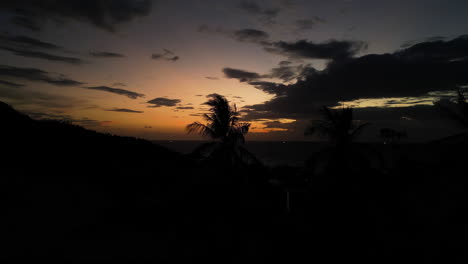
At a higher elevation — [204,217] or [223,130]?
[223,130]

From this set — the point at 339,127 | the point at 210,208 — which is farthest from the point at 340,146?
the point at 210,208

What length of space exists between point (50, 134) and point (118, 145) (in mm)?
4616

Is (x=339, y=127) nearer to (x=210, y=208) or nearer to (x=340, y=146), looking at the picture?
(x=340, y=146)

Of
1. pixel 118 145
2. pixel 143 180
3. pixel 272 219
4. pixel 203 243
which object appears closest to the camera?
pixel 203 243

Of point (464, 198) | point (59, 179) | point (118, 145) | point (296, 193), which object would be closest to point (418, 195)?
point (464, 198)

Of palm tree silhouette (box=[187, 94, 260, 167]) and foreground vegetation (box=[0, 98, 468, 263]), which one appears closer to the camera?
foreground vegetation (box=[0, 98, 468, 263])

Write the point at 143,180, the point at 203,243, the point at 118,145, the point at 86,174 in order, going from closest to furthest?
the point at 203,243, the point at 86,174, the point at 143,180, the point at 118,145

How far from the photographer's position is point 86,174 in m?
13.9

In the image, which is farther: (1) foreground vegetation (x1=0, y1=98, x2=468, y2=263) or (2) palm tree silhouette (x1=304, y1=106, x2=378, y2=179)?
(2) palm tree silhouette (x1=304, y1=106, x2=378, y2=179)

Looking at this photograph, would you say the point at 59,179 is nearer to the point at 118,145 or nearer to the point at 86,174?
the point at 86,174

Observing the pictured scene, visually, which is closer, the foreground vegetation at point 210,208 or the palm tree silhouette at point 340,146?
the foreground vegetation at point 210,208

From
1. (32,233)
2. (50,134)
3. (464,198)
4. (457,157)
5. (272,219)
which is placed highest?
(50,134)

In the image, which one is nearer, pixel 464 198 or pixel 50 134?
pixel 464 198

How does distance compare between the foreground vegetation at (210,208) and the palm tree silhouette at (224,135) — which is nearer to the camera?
the foreground vegetation at (210,208)
